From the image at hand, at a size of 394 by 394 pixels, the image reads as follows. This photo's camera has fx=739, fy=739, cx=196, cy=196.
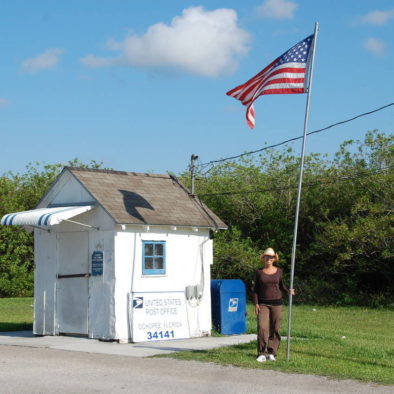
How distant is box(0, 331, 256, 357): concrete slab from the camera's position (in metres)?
13.5

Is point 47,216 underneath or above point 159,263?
above

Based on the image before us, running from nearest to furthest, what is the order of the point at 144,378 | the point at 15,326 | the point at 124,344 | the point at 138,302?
the point at 144,378 < the point at 124,344 < the point at 138,302 < the point at 15,326

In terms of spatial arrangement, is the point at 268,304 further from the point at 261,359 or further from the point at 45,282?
the point at 45,282

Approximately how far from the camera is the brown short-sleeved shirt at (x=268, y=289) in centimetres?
1212

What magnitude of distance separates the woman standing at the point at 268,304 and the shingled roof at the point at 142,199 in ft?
12.6

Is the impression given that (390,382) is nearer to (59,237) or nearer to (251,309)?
(59,237)

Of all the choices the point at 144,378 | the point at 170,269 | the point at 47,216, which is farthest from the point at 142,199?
the point at 144,378

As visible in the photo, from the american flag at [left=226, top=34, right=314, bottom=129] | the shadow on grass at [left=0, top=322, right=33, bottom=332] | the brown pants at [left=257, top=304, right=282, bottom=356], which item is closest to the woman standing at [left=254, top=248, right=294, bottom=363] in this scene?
the brown pants at [left=257, top=304, right=282, bottom=356]

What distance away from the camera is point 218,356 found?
12.2 m

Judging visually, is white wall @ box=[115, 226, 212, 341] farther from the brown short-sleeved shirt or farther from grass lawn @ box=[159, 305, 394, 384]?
the brown short-sleeved shirt

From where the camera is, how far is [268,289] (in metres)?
12.1

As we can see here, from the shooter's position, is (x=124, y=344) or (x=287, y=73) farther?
(x=124, y=344)

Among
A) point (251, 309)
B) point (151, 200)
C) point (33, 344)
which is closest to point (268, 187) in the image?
point (251, 309)

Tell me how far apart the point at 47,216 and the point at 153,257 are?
7.87ft
